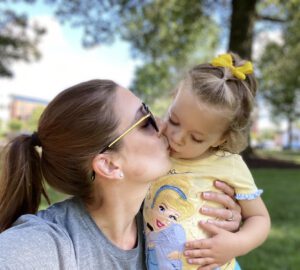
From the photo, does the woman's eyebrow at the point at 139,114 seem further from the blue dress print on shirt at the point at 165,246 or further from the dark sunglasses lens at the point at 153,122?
the blue dress print on shirt at the point at 165,246

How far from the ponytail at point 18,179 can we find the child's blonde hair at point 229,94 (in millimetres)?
931

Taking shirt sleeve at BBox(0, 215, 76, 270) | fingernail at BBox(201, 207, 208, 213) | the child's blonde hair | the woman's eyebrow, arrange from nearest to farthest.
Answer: shirt sleeve at BBox(0, 215, 76, 270)
the woman's eyebrow
fingernail at BBox(201, 207, 208, 213)
the child's blonde hair

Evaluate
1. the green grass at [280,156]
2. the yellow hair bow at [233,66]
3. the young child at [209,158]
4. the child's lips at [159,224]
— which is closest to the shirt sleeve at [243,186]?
the young child at [209,158]

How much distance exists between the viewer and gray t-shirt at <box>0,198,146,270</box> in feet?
4.97

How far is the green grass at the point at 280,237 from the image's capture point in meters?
4.80

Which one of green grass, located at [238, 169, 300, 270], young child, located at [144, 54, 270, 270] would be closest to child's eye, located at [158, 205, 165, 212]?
young child, located at [144, 54, 270, 270]

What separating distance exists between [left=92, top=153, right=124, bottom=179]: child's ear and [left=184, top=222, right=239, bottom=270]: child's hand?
53cm

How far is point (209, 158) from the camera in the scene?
2.40 meters

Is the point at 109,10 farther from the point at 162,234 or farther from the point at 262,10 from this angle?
the point at 162,234

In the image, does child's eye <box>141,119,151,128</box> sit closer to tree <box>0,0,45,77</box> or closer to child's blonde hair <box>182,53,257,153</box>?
child's blonde hair <box>182,53,257,153</box>

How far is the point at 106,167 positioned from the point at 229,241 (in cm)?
73

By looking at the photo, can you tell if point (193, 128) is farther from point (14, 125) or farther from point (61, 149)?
point (14, 125)

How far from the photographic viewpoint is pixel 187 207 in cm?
226

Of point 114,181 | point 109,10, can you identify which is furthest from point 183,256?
point 109,10
